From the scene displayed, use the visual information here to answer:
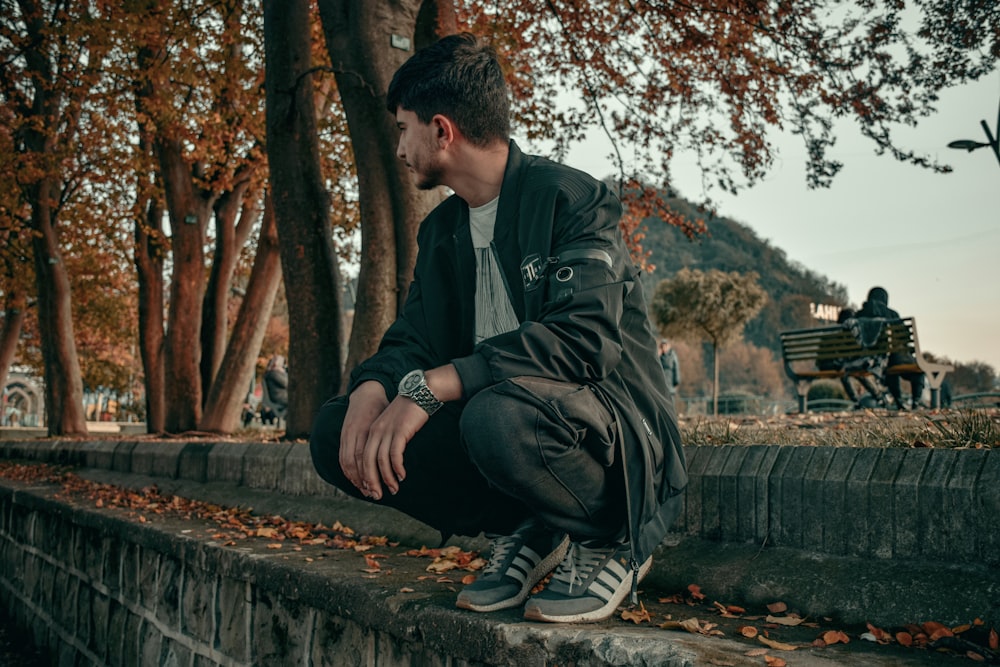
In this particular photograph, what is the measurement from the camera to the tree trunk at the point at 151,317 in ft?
52.9

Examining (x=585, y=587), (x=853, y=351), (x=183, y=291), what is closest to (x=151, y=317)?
(x=183, y=291)

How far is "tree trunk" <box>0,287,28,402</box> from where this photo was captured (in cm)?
2328

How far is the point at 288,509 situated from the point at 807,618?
3509 mm

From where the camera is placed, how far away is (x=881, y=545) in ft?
8.76

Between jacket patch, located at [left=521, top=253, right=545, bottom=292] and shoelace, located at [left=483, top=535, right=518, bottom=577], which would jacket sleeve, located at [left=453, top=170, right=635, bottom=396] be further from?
shoelace, located at [left=483, top=535, right=518, bottom=577]

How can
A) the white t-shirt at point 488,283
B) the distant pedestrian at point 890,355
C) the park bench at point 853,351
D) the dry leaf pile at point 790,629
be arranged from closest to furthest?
the dry leaf pile at point 790,629 < the white t-shirt at point 488,283 < the park bench at point 853,351 < the distant pedestrian at point 890,355

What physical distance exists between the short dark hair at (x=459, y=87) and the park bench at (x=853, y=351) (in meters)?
9.11

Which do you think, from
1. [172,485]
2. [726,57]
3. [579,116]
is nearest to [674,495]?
[172,485]

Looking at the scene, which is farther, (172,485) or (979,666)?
(172,485)

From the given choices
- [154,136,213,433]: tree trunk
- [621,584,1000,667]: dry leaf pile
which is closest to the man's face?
[621,584,1000,667]: dry leaf pile

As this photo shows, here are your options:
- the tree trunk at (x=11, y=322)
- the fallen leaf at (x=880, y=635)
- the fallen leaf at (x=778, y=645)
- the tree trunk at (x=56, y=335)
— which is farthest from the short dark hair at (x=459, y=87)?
the tree trunk at (x=11, y=322)

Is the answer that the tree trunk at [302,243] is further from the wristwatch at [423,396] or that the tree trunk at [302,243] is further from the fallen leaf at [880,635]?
the fallen leaf at [880,635]

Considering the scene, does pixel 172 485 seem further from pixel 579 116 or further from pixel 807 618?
pixel 579 116

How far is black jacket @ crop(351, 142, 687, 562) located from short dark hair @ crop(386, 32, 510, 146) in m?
0.14
